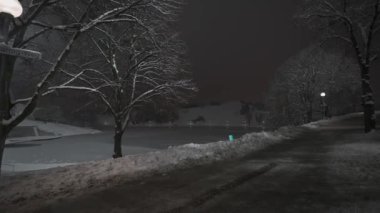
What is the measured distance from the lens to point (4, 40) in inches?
205

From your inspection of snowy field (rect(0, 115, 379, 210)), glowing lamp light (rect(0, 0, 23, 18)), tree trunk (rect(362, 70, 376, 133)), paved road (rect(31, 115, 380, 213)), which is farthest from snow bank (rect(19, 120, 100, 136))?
glowing lamp light (rect(0, 0, 23, 18))

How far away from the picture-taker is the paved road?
246 inches

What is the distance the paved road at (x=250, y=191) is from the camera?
6.25 metres

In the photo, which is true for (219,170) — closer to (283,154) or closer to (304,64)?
(283,154)

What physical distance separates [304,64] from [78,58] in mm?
38791

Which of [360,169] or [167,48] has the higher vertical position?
[167,48]

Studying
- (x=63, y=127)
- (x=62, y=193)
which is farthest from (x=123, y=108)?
(x=63, y=127)

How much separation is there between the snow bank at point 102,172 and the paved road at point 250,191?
0.71 metres

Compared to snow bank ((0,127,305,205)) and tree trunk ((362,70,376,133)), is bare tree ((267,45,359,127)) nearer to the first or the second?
tree trunk ((362,70,376,133))

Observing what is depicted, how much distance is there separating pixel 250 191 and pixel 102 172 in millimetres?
3972

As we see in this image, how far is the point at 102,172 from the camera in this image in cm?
930

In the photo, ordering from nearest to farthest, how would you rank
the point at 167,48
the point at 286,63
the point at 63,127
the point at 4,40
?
1. the point at 4,40
2. the point at 167,48
3. the point at 286,63
4. the point at 63,127

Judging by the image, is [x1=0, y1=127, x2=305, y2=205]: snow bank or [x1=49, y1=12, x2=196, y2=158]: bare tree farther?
[x1=49, y1=12, x2=196, y2=158]: bare tree

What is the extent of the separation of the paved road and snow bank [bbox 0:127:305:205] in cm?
71
